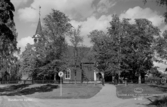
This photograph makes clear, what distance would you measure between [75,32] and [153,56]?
50.8ft

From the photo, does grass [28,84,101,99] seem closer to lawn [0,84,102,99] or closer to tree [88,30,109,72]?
lawn [0,84,102,99]

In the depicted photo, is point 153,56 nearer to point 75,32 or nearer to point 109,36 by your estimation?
point 109,36

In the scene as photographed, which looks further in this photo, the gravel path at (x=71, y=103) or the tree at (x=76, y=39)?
the tree at (x=76, y=39)

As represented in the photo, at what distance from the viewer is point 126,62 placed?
37.2 meters

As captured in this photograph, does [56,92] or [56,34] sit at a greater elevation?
[56,34]

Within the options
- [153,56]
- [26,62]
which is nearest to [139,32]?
[153,56]

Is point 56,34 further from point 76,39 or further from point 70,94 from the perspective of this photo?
point 70,94

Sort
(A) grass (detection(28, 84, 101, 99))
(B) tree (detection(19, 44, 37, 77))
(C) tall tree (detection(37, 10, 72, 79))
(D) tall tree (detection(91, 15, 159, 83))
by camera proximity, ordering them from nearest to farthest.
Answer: (A) grass (detection(28, 84, 101, 99))
(C) tall tree (detection(37, 10, 72, 79))
(D) tall tree (detection(91, 15, 159, 83))
(B) tree (detection(19, 44, 37, 77))

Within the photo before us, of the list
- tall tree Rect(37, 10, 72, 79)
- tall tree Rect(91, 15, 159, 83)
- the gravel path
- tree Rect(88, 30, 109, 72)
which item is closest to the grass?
the gravel path

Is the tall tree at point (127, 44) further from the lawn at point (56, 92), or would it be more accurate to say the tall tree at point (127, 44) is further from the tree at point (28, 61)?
the tree at point (28, 61)

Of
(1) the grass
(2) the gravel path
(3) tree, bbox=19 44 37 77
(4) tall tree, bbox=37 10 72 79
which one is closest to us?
(2) the gravel path

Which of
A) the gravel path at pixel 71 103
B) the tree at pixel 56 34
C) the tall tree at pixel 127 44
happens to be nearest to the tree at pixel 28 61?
the tree at pixel 56 34

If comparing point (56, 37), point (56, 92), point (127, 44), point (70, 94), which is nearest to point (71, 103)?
point (70, 94)

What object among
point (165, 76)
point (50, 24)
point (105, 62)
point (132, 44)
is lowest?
point (165, 76)
